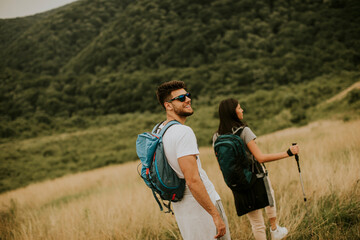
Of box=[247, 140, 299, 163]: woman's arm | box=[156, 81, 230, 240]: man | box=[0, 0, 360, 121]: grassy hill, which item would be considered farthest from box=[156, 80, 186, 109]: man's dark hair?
box=[0, 0, 360, 121]: grassy hill

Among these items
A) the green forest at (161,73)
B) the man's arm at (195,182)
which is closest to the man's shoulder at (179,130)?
the man's arm at (195,182)

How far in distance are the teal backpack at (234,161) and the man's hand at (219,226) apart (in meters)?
0.70

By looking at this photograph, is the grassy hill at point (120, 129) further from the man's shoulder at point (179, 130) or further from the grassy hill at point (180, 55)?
the man's shoulder at point (179, 130)

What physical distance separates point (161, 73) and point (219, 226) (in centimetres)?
4921

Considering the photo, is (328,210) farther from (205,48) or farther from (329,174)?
(205,48)

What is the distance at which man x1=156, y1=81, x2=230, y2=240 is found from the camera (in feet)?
6.48

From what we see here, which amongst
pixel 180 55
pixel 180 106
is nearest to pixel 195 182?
pixel 180 106

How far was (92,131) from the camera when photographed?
126 feet

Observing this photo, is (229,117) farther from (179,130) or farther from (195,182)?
(195,182)

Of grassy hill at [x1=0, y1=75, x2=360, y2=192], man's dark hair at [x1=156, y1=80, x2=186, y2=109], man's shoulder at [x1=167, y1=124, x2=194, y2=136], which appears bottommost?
grassy hill at [x1=0, y1=75, x2=360, y2=192]

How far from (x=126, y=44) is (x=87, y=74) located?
11563 mm

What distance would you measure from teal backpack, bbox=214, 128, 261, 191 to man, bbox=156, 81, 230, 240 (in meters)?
0.46

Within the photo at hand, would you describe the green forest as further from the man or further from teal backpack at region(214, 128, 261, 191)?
the man

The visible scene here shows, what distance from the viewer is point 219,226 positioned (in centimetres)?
202
